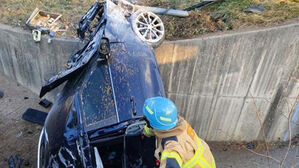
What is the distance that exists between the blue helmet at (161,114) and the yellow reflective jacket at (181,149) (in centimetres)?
6

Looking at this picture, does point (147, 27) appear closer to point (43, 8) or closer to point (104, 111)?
point (104, 111)

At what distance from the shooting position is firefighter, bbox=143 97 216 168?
2550 mm

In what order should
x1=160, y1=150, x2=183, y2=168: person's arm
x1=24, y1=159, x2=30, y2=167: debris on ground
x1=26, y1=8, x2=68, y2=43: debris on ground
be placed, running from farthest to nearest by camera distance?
x1=26, y1=8, x2=68, y2=43: debris on ground → x1=24, y1=159, x2=30, y2=167: debris on ground → x1=160, y1=150, x2=183, y2=168: person's arm

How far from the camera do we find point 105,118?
329 centimetres

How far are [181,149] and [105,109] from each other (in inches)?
45.4

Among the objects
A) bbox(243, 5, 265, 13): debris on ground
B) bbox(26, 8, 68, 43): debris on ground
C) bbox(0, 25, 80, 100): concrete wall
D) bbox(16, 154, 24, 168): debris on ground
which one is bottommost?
bbox(16, 154, 24, 168): debris on ground

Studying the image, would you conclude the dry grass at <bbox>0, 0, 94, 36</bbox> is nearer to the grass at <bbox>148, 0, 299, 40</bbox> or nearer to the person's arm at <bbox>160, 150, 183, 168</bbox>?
the grass at <bbox>148, 0, 299, 40</bbox>

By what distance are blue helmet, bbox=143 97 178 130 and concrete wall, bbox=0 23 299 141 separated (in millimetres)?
2897

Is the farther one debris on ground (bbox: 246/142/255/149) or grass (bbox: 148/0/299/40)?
debris on ground (bbox: 246/142/255/149)

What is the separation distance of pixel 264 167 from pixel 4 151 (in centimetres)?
557

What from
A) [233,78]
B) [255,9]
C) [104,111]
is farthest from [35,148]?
[255,9]

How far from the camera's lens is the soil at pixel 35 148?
5941 mm

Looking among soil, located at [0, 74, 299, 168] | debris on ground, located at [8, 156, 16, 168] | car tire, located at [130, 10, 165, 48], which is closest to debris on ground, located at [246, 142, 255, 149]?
soil, located at [0, 74, 299, 168]

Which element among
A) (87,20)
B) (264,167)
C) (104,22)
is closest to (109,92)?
(104,22)
